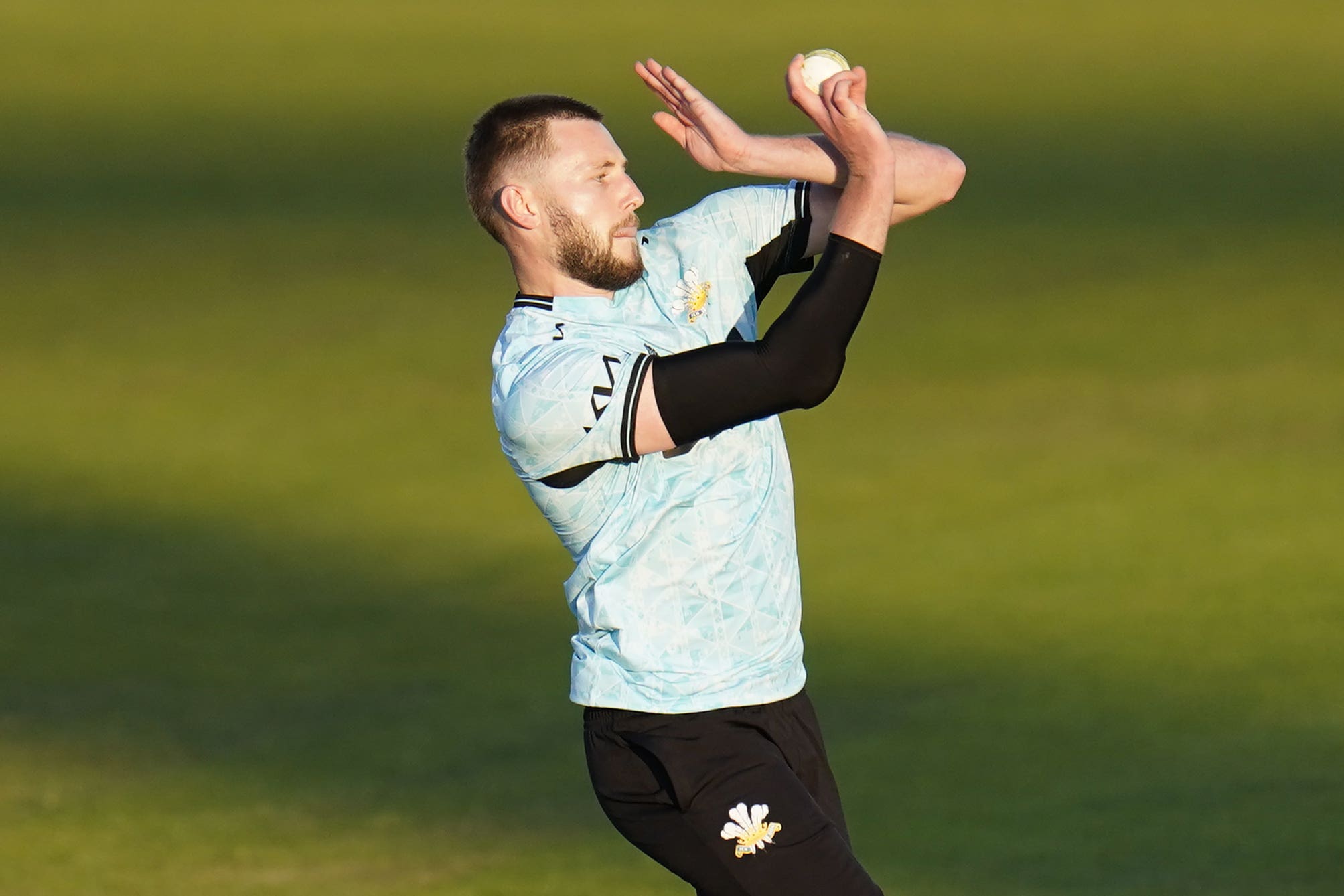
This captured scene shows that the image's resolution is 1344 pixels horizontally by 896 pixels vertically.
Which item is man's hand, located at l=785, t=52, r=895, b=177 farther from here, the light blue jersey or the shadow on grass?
the shadow on grass

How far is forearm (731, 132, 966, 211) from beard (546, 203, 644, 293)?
30 centimetres

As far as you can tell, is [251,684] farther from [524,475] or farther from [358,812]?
[524,475]

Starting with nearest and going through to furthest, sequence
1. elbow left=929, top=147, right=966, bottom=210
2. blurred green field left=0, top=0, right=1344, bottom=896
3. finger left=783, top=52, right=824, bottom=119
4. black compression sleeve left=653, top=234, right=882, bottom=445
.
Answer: black compression sleeve left=653, top=234, right=882, bottom=445, finger left=783, top=52, right=824, bottom=119, elbow left=929, top=147, right=966, bottom=210, blurred green field left=0, top=0, right=1344, bottom=896

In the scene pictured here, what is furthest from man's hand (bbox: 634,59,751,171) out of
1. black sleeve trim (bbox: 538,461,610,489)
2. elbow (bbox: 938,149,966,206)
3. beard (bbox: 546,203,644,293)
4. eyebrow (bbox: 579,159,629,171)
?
black sleeve trim (bbox: 538,461,610,489)

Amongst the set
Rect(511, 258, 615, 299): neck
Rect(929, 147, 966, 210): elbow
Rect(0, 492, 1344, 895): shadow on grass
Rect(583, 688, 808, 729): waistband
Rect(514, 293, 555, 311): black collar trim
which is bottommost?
Rect(0, 492, 1344, 895): shadow on grass

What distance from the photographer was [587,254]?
14.7 feet

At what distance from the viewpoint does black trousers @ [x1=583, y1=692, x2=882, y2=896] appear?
436 centimetres

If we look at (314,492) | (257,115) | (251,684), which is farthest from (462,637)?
(257,115)

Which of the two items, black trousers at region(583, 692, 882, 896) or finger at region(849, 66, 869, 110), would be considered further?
black trousers at region(583, 692, 882, 896)

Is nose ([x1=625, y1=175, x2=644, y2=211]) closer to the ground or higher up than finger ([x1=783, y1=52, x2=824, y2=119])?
closer to the ground

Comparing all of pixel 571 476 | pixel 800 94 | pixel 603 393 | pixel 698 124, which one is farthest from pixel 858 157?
pixel 571 476

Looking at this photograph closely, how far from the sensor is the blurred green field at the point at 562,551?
23.7 ft

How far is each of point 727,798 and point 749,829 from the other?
0.08 meters

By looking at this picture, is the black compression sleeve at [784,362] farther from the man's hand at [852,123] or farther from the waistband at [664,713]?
the waistband at [664,713]
